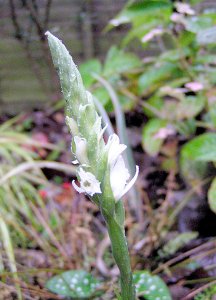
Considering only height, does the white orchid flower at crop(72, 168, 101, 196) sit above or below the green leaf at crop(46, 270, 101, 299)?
above

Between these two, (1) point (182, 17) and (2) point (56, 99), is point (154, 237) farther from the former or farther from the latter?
(2) point (56, 99)

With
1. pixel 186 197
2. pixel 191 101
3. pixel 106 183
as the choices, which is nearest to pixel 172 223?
pixel 186 197

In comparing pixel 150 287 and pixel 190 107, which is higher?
pixel 190 107

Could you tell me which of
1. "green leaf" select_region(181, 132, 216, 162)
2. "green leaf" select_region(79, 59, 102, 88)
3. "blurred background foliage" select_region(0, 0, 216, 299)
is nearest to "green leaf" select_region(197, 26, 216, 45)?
"blurred background foliage" select_region(0, 0, 216, 299)

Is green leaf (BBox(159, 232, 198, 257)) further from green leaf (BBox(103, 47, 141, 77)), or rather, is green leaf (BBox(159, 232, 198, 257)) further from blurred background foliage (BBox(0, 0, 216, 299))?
green leaf (BBox(103, 47, 141, 77))

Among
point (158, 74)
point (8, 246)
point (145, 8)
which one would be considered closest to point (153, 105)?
point (158, 74)

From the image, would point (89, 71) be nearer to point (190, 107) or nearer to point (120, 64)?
point (120, 64)
